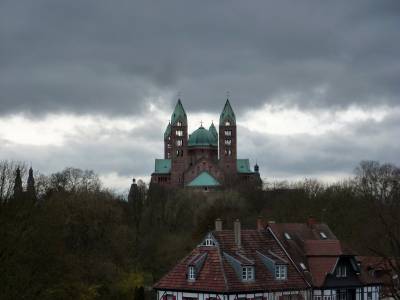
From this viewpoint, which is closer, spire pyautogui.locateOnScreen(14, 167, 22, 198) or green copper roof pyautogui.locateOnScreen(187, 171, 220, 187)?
spire pyautogui.locateOnScreen(14, 167, 22, 198)

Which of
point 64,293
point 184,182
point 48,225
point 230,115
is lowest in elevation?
point 64,293

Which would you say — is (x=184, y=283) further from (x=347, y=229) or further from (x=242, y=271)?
(x=347, y=229)

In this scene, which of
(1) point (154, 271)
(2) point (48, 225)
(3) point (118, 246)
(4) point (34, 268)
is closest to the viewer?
(4) point (34, 268)

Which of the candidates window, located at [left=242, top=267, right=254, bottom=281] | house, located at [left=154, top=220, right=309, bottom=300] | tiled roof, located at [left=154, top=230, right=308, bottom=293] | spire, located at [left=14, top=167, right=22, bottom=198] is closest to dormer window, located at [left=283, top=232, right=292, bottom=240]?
tiled roof, located at [left=154, top=230, right=308, bottom=293]

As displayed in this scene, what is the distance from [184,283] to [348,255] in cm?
1159

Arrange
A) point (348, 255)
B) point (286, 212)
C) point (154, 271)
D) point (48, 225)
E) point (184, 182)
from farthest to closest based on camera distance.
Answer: point (184, 182) → point (286, 212) → point (154, 271) → point (348, 255) → point (48, 225)

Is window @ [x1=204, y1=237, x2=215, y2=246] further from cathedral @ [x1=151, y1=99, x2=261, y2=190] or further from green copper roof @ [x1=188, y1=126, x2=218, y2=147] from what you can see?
green copper roof @ [x1=188, y1=126, x2=218, y2=147]

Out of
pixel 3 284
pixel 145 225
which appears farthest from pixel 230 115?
pixel 3 284

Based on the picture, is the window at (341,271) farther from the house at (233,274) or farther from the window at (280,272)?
the window at (280,272)

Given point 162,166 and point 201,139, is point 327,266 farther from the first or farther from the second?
point 201,139

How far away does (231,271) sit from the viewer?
161 ft

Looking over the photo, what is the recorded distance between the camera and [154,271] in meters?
75.2

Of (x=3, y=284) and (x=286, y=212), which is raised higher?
(x=286, y=212)

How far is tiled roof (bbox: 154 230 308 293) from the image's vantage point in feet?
159
